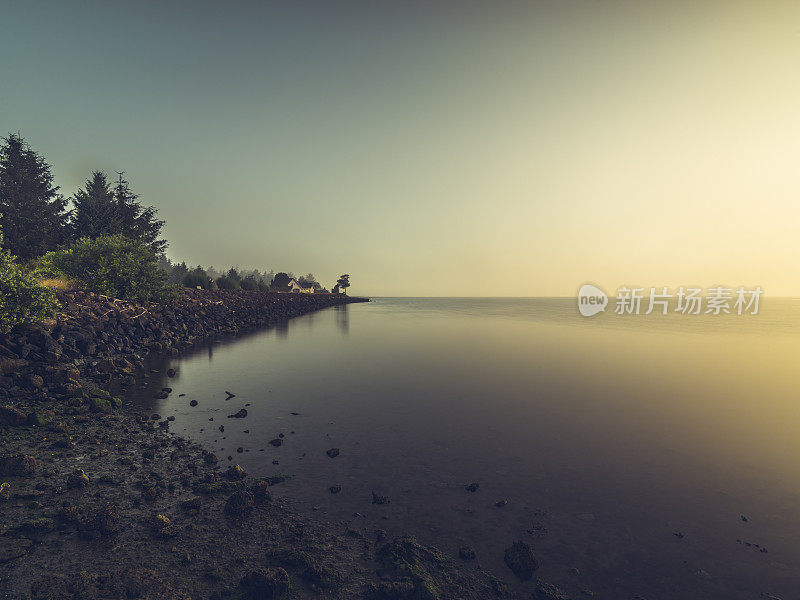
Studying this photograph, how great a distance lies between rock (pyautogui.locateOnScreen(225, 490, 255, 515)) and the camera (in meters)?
6.51

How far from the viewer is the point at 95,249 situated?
29.2 meters

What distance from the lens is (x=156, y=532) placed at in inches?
229

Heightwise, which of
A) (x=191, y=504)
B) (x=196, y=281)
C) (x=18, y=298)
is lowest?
(x=191, y=504)

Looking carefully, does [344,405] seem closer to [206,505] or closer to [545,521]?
[206,505]

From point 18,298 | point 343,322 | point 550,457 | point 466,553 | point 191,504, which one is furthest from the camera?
point 343,322

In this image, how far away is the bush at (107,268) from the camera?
91.8 ft

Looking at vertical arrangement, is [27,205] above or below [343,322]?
above

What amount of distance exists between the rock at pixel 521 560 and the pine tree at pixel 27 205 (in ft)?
184

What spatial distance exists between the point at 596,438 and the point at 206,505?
1262cm

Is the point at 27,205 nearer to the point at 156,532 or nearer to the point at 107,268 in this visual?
the point at 107,268

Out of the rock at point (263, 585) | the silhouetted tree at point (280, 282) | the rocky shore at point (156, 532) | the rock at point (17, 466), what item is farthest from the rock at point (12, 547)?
the silhouetted tree at point (280, 282)

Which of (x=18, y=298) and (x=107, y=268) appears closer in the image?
(x=18, y=298)

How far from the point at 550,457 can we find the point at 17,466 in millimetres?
14124

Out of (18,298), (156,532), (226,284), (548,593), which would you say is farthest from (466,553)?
(226,284)
